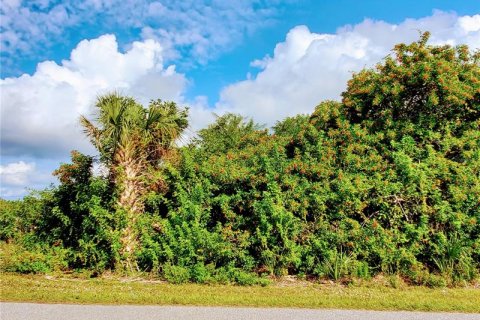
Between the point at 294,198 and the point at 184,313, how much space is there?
182 inches

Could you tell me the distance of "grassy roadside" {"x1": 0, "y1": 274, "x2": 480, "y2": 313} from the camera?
6738 millimetres

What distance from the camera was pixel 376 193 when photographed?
9891mm

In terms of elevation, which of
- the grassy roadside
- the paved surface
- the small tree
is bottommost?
the paved surface

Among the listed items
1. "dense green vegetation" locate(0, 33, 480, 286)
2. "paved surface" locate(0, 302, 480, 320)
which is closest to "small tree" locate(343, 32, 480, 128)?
"dense green vegetation" locate(0, 33, 480, 286)

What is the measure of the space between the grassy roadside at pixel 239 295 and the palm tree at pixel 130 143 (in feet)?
6.44

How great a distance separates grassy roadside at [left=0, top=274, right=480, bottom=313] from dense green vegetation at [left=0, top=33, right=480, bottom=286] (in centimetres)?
75

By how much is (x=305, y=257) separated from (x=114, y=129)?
5.64 metres

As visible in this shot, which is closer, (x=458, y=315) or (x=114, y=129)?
(x=458, y=315)

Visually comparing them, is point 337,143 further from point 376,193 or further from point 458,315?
point 458,315

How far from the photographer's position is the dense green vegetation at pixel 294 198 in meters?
9.37

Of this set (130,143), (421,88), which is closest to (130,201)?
(130,143)

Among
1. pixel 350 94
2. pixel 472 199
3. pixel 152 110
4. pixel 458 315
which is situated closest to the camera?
pixel 458 315

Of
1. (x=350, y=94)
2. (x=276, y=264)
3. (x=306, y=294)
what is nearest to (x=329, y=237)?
(x=276, y=264)

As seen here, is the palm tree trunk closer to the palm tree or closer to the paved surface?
the palm tree
